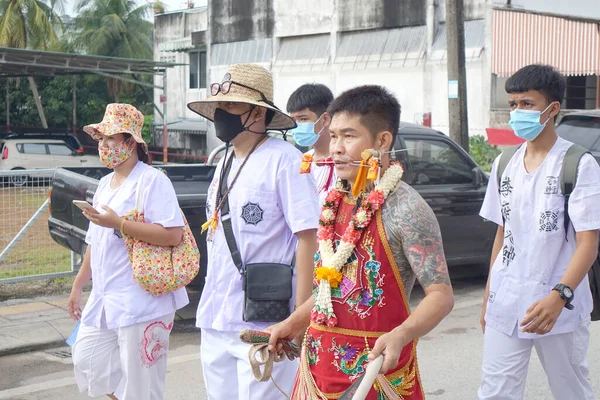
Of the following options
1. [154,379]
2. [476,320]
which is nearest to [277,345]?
[154,379]

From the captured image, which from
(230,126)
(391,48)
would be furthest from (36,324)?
(391,48)

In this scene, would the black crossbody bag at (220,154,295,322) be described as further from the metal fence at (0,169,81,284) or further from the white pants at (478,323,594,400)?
the metal fence at (0,169,81,284)

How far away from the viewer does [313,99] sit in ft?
19.4

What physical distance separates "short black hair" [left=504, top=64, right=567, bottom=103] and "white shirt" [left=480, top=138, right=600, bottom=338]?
27 cm

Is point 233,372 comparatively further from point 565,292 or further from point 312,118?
point 312,118

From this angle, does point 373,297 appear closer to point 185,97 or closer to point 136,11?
point 185,97

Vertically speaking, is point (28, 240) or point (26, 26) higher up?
point (26, 26)

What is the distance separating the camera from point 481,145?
18625mm

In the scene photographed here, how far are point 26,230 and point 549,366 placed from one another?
6.57 metres

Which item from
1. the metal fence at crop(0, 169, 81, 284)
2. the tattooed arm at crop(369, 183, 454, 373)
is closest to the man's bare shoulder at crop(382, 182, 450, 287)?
the tattooed arm at crop(369, 183, 454, 373)

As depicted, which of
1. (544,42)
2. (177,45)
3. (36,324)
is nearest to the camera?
(36,324)

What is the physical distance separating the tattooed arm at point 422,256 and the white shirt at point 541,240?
1.26m

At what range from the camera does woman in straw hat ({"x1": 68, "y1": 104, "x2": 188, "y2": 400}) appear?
14.5ft

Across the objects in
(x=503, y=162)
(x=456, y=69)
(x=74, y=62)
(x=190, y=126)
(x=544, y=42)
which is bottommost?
(x=503, y=162)
